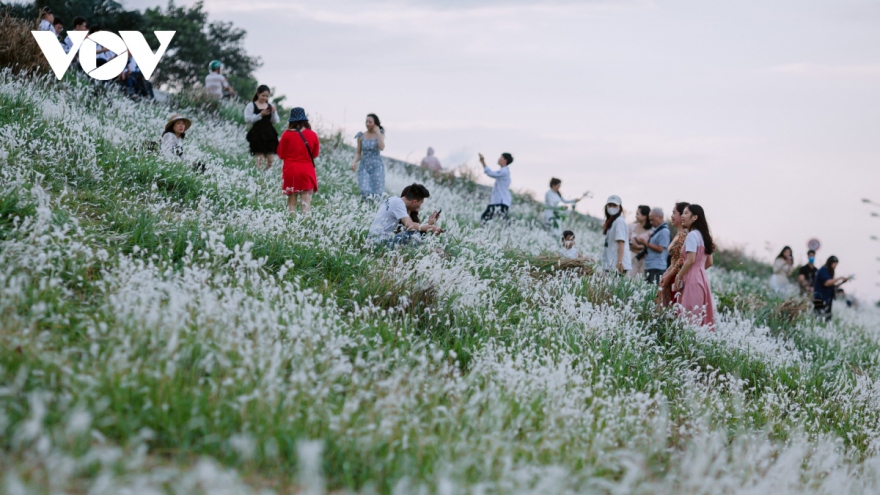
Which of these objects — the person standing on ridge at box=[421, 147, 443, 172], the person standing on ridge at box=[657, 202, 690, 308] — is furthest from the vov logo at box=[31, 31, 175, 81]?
the person standing on ridge at box=[657, 202, 690, 308]

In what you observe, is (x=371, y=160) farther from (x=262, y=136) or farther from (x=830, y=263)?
(x=830, y=263)

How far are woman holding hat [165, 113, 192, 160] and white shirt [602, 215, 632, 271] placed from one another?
20.2 ft

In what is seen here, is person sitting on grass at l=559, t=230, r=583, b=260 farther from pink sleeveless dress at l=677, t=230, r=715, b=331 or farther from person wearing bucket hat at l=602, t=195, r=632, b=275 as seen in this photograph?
pink sleeveless dress at l=677, t=230, r=715, b=331

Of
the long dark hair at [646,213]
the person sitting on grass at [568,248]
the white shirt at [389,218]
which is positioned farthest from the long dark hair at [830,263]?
the white shirt at [389,218]

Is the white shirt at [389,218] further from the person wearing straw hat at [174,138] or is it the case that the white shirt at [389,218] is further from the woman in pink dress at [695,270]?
the woman in pink dress at [695,270]

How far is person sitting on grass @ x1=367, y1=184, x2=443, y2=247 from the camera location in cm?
796

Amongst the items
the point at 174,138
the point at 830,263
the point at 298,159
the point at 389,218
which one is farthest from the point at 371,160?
the point at 830,263

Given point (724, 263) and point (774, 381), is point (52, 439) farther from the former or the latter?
point (724, 263)

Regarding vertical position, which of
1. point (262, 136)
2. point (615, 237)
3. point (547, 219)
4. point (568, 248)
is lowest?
point (568, 248)

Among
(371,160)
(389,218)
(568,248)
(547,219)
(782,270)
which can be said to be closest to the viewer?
(389,218)

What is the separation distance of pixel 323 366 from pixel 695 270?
17.7 feet

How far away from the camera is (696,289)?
8.18m

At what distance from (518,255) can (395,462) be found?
6.82 m

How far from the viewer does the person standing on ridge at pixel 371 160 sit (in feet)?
38.0
